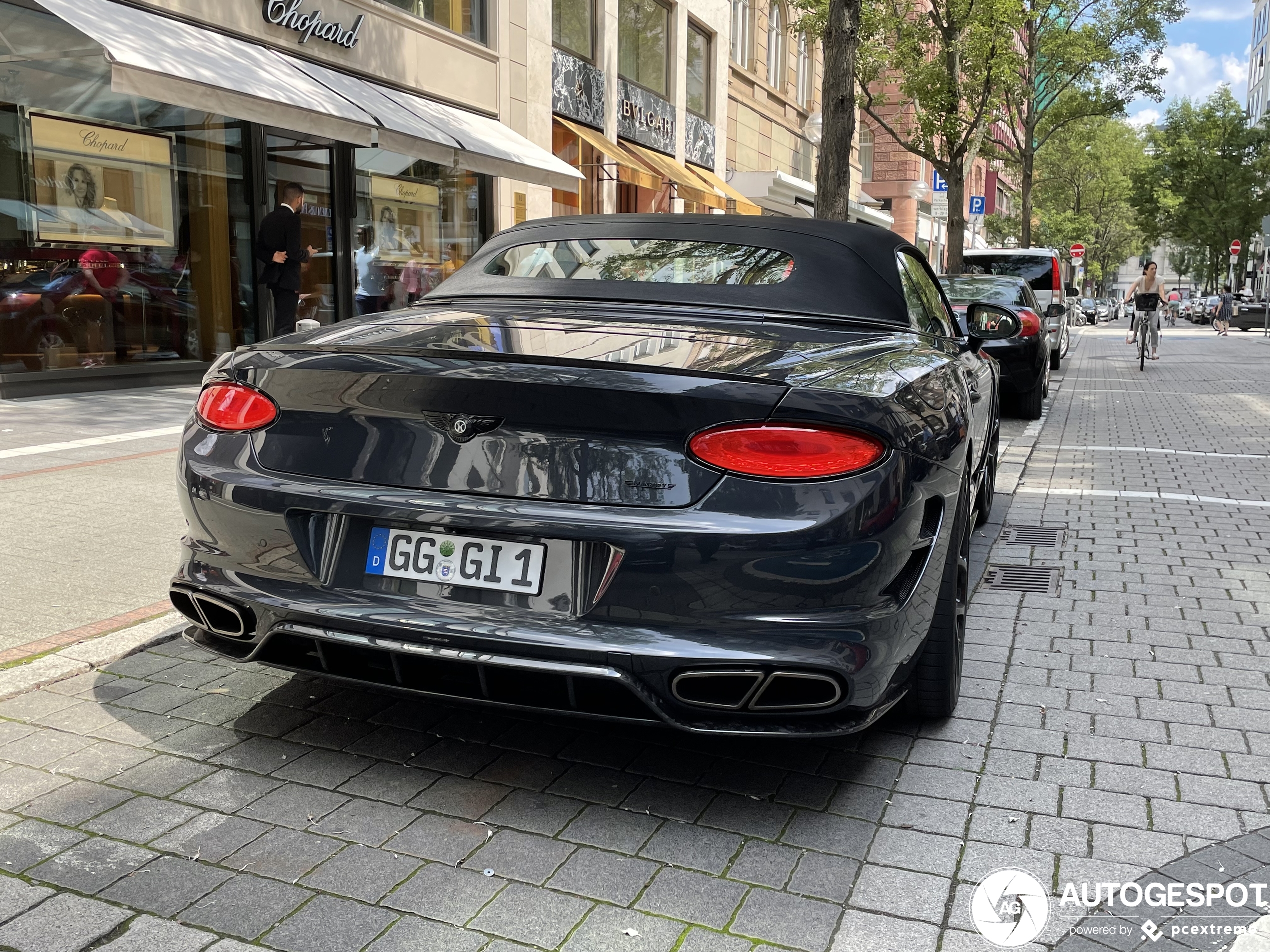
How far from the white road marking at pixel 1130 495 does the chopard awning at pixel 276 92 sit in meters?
7.69

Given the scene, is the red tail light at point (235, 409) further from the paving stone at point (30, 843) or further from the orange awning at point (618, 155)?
the orange awning at point (618, 155)

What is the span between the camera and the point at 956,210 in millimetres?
24484

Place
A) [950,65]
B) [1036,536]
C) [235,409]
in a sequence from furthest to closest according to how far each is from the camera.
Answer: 1. [950,65]
2. [1036,536]
3. [235,409]

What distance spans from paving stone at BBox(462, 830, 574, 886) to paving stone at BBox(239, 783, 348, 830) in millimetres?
427

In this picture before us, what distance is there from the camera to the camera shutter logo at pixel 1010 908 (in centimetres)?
232

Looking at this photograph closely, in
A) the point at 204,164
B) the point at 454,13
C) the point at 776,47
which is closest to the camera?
the point at 204,164

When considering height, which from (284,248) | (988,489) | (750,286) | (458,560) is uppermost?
(284,248)

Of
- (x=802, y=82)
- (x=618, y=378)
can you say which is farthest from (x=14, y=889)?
(x=802, y=82)

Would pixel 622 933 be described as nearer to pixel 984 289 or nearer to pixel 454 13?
pixel 984 289

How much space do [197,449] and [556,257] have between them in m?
1.43

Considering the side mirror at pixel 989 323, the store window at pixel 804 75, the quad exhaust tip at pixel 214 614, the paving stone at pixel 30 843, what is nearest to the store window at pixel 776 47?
the store window at pixel 804 75

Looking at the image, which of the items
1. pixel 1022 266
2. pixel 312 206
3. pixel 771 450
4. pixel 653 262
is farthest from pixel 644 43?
pixel 771 450

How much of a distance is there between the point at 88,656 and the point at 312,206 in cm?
1177

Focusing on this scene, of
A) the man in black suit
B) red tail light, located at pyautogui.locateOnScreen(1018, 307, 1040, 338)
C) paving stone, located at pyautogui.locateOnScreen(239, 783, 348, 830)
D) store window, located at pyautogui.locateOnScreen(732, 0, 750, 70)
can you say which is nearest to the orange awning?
store window, located at pyautogui.locateOnScreen(732, 0, 750, 70)
